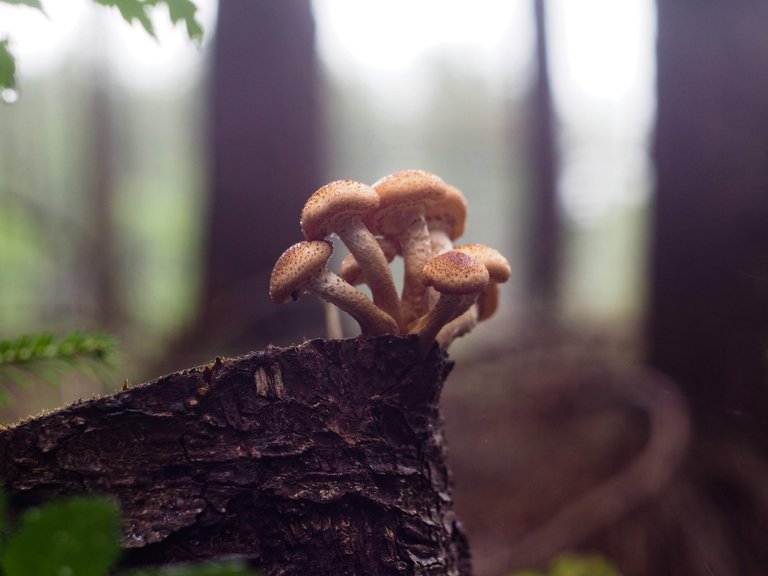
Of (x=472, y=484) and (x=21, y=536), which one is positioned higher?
(x=21, y=536)

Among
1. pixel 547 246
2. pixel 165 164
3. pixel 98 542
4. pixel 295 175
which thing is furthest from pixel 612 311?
pixel 165 164

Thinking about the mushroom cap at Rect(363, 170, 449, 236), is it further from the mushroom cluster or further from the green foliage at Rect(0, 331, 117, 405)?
the green foliage at Rect(0, 331, 117, 405)

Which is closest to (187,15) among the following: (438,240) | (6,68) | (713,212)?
(6,68)

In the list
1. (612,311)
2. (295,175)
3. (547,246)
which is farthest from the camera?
(547,246)

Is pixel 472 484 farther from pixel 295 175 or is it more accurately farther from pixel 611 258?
pixel 611 258

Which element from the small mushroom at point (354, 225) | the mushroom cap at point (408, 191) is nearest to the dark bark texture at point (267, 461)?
the small mushroom at point (354, 225)

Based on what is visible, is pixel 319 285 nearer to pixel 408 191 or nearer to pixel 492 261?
pixel 408 191
